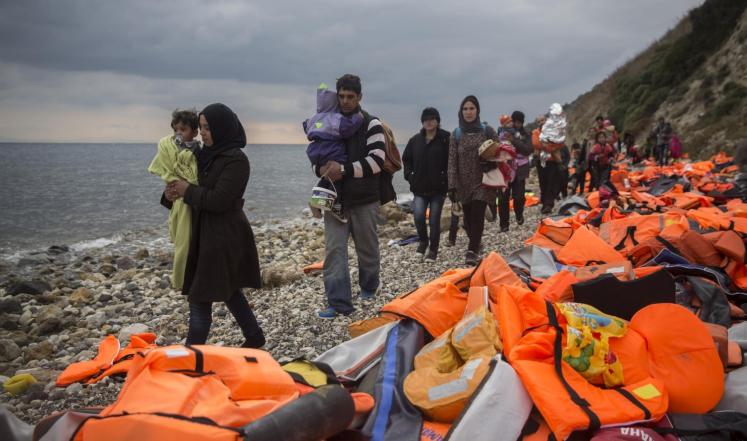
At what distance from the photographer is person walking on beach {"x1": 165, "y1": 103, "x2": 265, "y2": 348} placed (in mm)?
3762

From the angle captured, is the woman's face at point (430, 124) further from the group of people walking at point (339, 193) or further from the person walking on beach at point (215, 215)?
the person walking on beach at point (215, 215)

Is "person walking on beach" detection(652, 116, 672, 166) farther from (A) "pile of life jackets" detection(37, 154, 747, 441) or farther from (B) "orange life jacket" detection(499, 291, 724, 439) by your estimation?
(B) "orange life jacket" detection(499, 291, 724, 439)

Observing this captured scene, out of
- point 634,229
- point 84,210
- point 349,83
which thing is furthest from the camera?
point 84,210

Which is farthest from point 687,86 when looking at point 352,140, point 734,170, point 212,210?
point 212,210

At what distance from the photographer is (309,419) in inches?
87.5

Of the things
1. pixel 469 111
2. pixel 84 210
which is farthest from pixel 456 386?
pixel 84 210

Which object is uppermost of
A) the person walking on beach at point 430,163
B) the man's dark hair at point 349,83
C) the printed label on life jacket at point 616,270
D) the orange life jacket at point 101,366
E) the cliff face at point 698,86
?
the cliff face at point 698,86

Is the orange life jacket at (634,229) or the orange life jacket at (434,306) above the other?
the orange life jacket at (634,229)

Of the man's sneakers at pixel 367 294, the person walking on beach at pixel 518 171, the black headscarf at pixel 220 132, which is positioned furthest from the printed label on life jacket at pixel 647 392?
the person walking on beach at pixel 518 171

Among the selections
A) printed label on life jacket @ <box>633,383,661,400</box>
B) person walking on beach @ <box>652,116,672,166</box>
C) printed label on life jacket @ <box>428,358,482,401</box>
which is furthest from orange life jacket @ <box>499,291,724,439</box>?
person walking on beach @ <box>652,116,672,166</box>

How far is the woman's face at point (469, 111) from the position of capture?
682cm

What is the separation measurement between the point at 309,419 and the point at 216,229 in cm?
206

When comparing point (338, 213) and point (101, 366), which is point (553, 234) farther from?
point (101, 366)

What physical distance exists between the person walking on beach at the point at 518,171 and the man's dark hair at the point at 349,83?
5.11 meters
